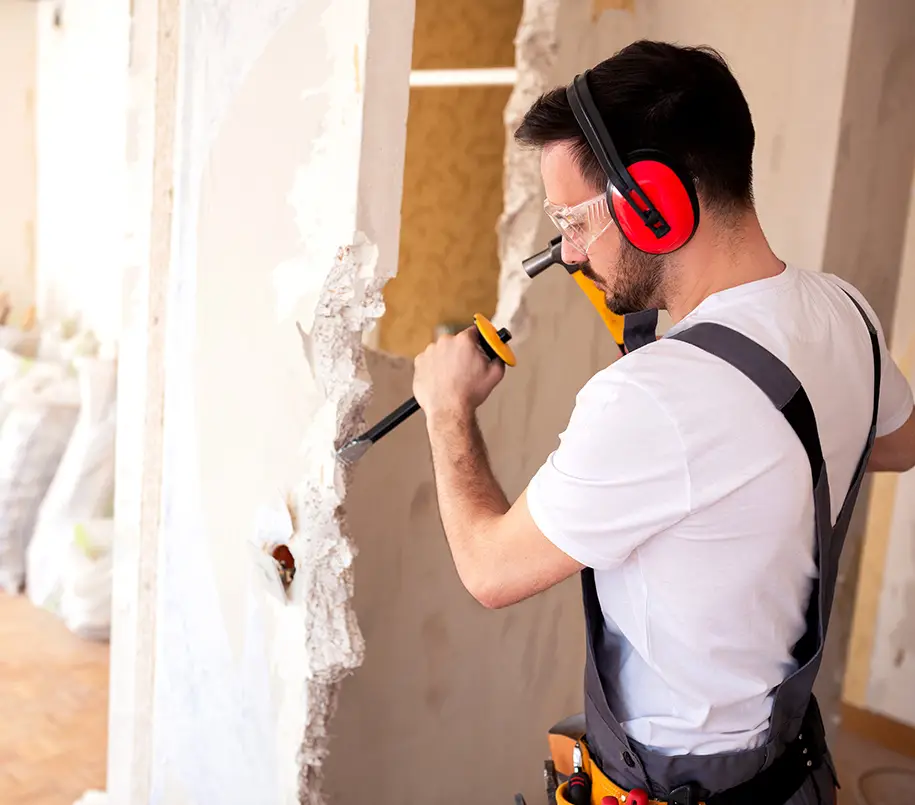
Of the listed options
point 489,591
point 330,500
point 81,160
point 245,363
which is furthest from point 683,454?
point 81,160

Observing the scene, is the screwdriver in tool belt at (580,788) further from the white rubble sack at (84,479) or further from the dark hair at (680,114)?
the white rubble sack at (84,479)

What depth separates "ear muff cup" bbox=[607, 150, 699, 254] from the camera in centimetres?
105

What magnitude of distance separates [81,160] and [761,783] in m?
4.25

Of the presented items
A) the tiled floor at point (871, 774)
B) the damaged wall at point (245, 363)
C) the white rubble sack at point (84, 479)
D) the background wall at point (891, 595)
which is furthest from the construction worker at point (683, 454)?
the white rubble sack at point (84, 479)

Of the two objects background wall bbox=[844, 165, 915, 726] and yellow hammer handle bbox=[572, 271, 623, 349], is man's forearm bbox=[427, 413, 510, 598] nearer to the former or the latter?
yellow hammer handle bbox=[572, 271, 623, 349]

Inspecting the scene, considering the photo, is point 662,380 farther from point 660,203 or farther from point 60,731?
point 60,731

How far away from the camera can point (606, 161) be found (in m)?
1.07

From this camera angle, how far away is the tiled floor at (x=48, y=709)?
264 centimetres

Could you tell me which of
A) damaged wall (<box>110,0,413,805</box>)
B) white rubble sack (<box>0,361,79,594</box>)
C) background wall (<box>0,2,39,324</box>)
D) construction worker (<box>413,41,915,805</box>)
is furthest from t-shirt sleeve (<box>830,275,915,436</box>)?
background wall (<box>0,2,39,324</box>)

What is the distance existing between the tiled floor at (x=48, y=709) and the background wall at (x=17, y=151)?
5.83 ft

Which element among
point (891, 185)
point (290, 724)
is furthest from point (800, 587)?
point (891, 185)

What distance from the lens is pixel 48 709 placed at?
3.02 metres

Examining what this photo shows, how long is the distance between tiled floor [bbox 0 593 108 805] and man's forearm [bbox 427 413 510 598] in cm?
200

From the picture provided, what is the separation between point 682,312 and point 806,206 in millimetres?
1227
